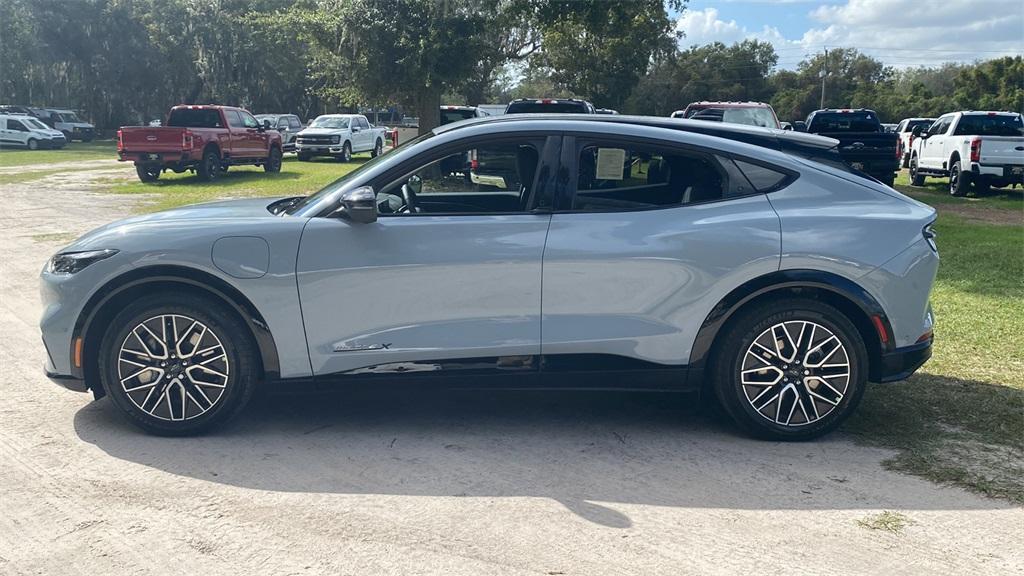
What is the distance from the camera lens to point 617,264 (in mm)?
4738

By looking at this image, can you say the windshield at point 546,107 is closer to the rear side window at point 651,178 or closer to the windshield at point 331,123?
the rear side window at point 651,178

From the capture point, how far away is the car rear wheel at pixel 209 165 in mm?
22719

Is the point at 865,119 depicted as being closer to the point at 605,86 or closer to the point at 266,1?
the point at 605,86

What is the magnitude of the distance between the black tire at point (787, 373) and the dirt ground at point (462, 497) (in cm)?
13

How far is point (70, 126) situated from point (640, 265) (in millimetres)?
52172

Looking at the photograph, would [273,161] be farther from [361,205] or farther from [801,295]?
[801,295]

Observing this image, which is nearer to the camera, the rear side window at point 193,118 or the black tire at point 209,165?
the black tire at point 209,165

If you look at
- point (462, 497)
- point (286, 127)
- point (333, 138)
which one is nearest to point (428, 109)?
point (333, 138)

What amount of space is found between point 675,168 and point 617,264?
692 mm

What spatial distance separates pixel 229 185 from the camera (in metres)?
21.4

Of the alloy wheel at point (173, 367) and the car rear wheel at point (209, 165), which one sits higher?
the car rear wheel at point (209, 165)

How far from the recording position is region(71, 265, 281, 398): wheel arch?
15.6ft

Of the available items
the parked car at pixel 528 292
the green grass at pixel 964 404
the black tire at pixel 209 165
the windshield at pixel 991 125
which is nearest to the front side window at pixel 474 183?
the parked car at pixel 528 292

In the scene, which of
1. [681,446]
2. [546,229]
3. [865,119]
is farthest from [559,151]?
[865,119]
